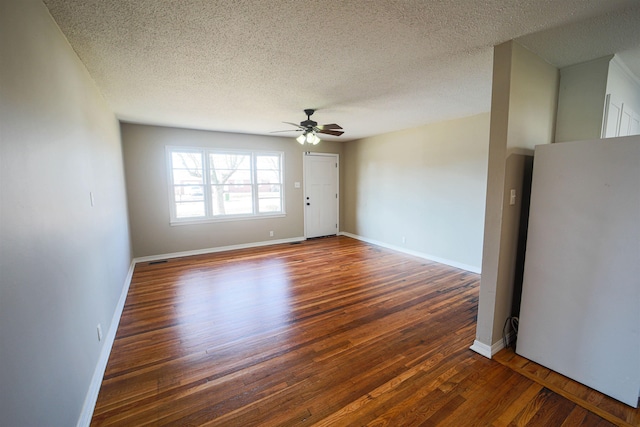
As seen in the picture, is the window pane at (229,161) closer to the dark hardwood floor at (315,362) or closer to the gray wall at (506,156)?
the dark hardwood floor at (315,362)

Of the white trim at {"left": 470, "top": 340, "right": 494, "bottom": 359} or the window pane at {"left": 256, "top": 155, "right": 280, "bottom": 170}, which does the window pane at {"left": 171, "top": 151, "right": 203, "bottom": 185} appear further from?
the white trim at {"left": 470, "top": 340, "right": 494, "bottom": 359}

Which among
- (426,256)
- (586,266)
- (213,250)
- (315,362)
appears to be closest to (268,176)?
(213,250)

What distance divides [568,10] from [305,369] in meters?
3.00

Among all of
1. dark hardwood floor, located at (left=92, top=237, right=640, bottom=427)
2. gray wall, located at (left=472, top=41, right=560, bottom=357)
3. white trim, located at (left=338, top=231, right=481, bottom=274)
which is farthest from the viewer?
white trim, located at (left=338, top=231, right=481, bottom=274)

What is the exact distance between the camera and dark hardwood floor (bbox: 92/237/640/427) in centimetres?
170

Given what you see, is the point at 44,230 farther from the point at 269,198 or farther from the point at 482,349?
the point at 269,198

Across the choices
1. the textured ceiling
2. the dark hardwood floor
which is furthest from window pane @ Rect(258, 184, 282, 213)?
the textured ceiling

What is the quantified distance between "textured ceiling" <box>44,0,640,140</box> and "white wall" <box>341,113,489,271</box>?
1042 millimetres

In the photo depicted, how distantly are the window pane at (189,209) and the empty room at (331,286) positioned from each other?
1.64 meters

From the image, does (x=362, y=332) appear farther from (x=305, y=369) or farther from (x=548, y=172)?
(x=548, y=172)

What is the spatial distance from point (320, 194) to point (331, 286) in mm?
3356

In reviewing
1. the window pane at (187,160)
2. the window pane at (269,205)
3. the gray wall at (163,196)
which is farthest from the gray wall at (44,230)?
the window pane at (269,205)

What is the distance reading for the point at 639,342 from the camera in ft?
5.61

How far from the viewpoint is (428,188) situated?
4.82 metres
